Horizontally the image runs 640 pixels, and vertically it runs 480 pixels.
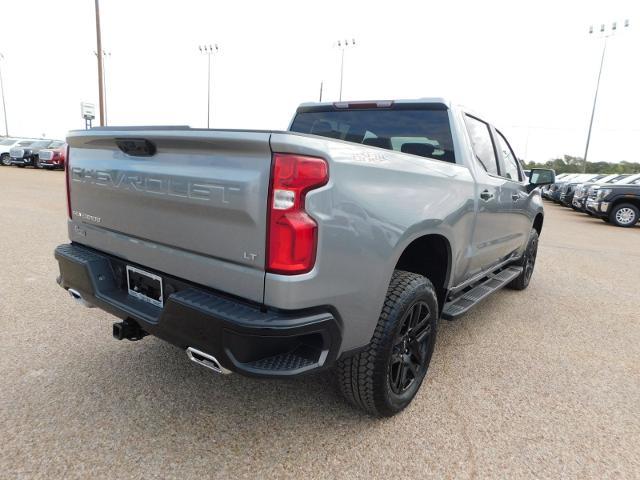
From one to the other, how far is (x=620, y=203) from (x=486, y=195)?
12450mm

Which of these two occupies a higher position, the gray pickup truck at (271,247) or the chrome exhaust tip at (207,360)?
the gray pickup truck at (271,247)

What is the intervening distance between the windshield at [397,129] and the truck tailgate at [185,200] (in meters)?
1.79

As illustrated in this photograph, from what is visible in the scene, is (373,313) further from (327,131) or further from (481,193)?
(327,131)

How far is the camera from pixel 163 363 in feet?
9.44

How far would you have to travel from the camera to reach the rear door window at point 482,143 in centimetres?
336

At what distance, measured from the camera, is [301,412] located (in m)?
2.43

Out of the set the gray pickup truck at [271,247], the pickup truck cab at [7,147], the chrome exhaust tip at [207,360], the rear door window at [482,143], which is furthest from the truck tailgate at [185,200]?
the pickup truck cab at [7,147]

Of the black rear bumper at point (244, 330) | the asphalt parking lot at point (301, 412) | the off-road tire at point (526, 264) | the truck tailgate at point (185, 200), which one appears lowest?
the asphalt parking lot at point (301, 412)

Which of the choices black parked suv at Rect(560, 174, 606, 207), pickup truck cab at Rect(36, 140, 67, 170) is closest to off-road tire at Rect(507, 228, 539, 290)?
black parked suv at Rect(560, 174, 606, 207)

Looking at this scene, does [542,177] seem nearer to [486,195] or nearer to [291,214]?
[486,195]

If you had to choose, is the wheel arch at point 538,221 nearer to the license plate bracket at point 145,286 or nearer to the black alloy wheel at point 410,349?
the black alloy wheel at point 410,349

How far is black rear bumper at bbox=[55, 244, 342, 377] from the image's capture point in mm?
1720

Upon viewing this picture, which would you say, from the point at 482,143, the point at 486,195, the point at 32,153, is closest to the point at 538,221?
the point at 482,143

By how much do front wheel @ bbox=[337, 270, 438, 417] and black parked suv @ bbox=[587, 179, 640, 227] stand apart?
43.4 ft
